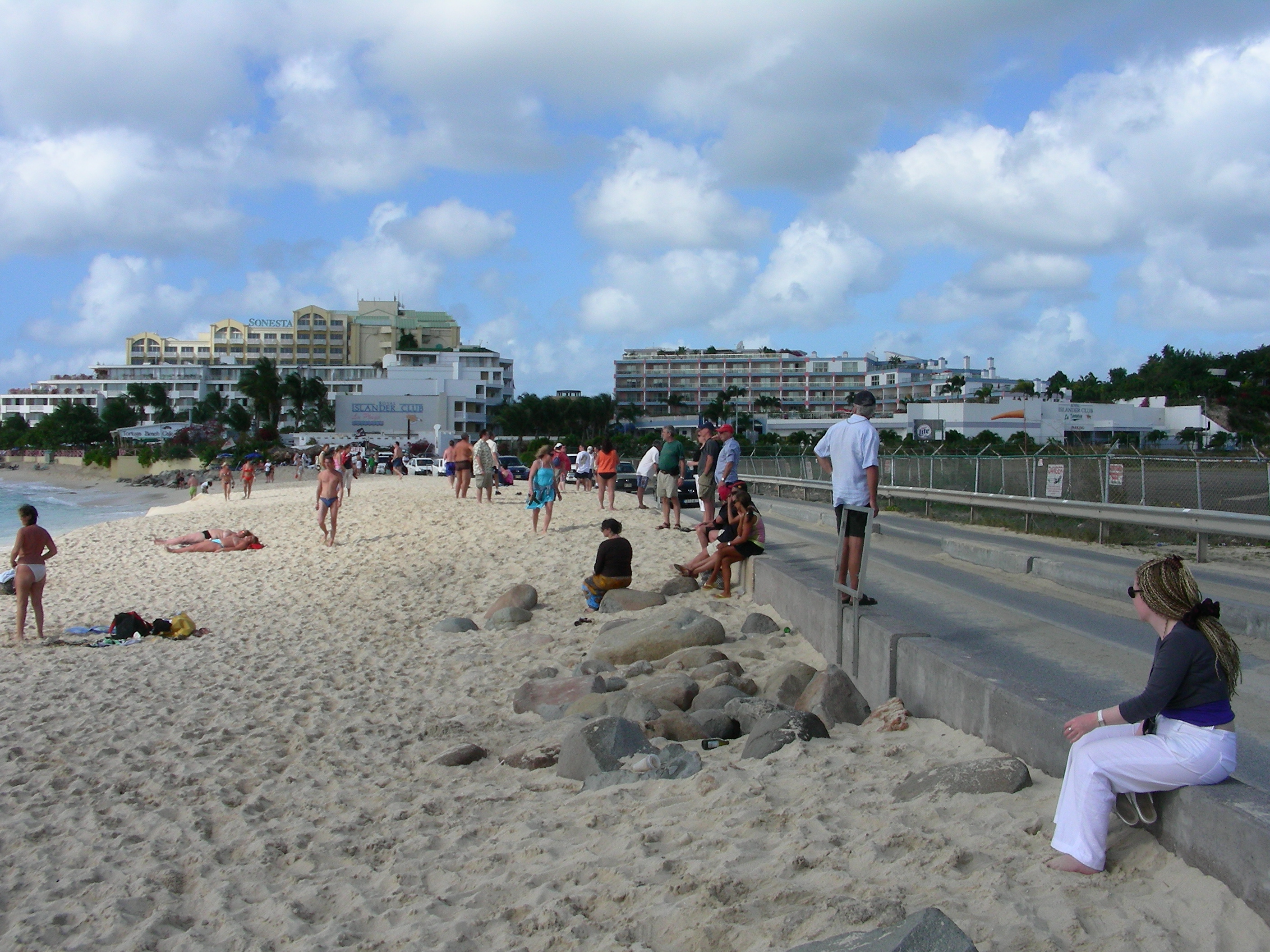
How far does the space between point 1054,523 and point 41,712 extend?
53.0 ft

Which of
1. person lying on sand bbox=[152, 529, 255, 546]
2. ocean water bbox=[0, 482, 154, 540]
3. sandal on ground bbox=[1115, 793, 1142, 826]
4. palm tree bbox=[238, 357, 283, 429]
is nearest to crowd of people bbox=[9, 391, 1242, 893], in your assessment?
sandal on ground bbox=[1115, 793, 1142, 826]

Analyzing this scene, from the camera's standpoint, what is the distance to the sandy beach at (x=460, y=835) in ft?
11.6

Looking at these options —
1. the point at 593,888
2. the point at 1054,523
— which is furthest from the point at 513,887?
the point at 1054,523

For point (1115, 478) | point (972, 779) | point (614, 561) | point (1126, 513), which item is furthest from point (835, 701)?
point (1115, 478)

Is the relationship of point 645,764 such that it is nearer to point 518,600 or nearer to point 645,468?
point 518,600

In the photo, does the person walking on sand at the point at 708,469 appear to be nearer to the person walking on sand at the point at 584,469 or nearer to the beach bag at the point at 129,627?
the beach bag at the point at 129,627

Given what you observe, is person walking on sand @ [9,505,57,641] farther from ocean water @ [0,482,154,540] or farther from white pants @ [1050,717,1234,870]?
ocean water @ [0,482,154,540]

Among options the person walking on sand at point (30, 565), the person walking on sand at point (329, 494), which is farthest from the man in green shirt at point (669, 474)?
the person walking on sand at point (30, 565)

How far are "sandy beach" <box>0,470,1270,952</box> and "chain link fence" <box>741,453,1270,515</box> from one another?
919 centimetres

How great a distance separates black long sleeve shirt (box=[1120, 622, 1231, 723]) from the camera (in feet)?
11.8

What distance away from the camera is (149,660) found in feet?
34.1

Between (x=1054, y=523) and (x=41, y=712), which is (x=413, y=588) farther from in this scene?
(x=1054, y=523)

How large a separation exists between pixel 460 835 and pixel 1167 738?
325cm

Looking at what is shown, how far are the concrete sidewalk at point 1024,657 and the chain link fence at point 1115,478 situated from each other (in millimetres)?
3027
